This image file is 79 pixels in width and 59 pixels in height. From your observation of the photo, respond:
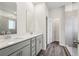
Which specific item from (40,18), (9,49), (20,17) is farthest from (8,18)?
(40,18)

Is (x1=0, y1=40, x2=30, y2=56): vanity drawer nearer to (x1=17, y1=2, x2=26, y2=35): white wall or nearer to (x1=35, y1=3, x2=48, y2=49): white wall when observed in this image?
(x1=17, y1=2, x2=26, y2=35): white wall

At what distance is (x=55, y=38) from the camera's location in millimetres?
6941

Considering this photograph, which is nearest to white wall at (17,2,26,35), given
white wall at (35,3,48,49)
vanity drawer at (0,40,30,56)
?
vanity drawer at (0,40,30,56)

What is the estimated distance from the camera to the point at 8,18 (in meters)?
2.38

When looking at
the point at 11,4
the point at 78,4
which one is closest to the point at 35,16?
the point at 11,4

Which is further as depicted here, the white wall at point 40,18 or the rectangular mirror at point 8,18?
the white wall at point 40,18

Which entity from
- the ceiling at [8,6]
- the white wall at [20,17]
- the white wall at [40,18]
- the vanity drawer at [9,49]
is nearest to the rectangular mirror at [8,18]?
the ceiling at [8,6]

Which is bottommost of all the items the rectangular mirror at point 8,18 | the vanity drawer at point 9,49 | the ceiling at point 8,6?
the vanity drawer at point 9,49

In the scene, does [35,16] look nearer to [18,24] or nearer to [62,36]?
[18,24]

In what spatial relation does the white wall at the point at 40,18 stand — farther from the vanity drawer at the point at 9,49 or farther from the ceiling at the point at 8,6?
the vanity drawer at the point at 9,49

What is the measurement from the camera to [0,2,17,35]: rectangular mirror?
216cm

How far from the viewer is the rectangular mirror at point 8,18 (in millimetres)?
2162

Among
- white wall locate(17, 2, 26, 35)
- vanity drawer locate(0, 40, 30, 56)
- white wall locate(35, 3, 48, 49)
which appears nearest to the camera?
vanity drawer locate(0, 40, 30, 56)

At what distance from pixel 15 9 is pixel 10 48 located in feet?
4.75
